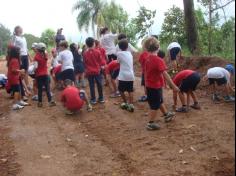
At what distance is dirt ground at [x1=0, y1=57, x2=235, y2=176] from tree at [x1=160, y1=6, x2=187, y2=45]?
827 cm

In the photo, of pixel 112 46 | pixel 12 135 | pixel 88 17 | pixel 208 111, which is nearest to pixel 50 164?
pixel 12 135

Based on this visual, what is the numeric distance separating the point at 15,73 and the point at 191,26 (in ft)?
22.9

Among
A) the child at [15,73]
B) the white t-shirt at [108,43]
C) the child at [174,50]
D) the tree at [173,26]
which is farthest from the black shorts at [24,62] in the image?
the tree at [173,26]

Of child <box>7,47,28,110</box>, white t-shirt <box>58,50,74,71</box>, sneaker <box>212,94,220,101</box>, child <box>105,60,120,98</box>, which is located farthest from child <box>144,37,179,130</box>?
child <box>7,47,28,110</box>

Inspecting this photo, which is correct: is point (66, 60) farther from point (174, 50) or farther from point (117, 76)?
point (174, 50)

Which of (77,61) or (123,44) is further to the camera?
(77,61)

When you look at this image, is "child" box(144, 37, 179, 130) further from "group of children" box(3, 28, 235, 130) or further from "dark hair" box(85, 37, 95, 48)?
"dark hair" box(85, 37, 95, 48)

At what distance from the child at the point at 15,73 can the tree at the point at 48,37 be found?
29.0 meters

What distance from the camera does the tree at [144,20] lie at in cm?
1902

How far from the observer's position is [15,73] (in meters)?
10.5

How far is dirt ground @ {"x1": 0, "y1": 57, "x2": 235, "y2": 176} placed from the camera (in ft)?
20.9

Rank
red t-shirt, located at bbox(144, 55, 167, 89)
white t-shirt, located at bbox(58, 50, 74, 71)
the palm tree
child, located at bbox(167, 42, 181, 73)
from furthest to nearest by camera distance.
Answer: the palm tree
child, located at bbox(167, 42, 181, 73)
white t-shirt, located at bbox(58, 50, 74, 71)
red t-shirt, located at bbox(144, 55, 167, 89)

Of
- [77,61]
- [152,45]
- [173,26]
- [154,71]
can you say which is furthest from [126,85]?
[173,26]

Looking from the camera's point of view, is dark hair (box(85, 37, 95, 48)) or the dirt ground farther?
dark hair (box(85, 37, 95, 48))
